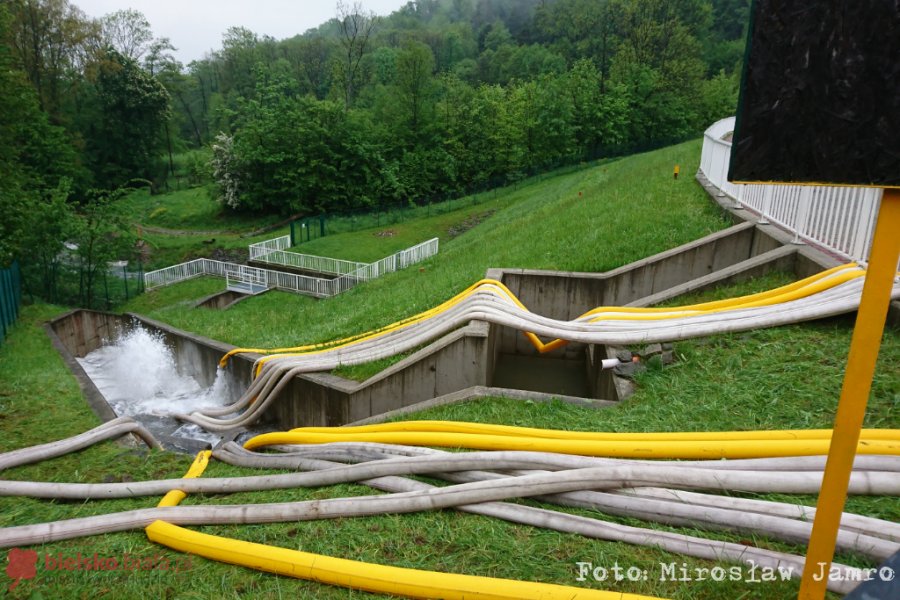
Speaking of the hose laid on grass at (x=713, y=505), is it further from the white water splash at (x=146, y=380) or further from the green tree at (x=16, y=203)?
the green tree at (x=16, y=203)

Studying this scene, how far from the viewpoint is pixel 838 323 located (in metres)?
5.11

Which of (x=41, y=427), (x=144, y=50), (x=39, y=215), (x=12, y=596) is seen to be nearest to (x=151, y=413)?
(x=41, y=427)

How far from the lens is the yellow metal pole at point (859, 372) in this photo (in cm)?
172

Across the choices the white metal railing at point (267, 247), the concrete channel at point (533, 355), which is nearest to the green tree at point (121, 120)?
the white metal railing at point (267, 247)

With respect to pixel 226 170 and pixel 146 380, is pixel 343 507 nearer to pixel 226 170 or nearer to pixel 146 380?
pixel 146 380

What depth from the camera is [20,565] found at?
3217 mm

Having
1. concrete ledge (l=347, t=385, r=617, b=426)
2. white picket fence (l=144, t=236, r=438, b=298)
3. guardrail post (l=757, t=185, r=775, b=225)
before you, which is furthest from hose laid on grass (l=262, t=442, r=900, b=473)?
white picket fence (l=144, t=236, r=438, b=298)

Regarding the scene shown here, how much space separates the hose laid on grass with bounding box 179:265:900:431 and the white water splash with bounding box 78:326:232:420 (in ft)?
4.59

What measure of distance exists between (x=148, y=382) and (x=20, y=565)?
9996mm

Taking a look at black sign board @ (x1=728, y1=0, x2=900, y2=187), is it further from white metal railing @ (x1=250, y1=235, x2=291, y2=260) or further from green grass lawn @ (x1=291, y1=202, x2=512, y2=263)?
green grass lawn @ (x1=291, y1=202, x2=512, y2=263)

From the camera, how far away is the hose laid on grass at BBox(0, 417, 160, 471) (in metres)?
5.02

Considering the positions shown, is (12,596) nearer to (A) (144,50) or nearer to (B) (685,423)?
(B) (685,423)

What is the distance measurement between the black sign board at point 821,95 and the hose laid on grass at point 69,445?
6.15 m

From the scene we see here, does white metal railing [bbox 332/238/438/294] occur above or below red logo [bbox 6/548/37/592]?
below
